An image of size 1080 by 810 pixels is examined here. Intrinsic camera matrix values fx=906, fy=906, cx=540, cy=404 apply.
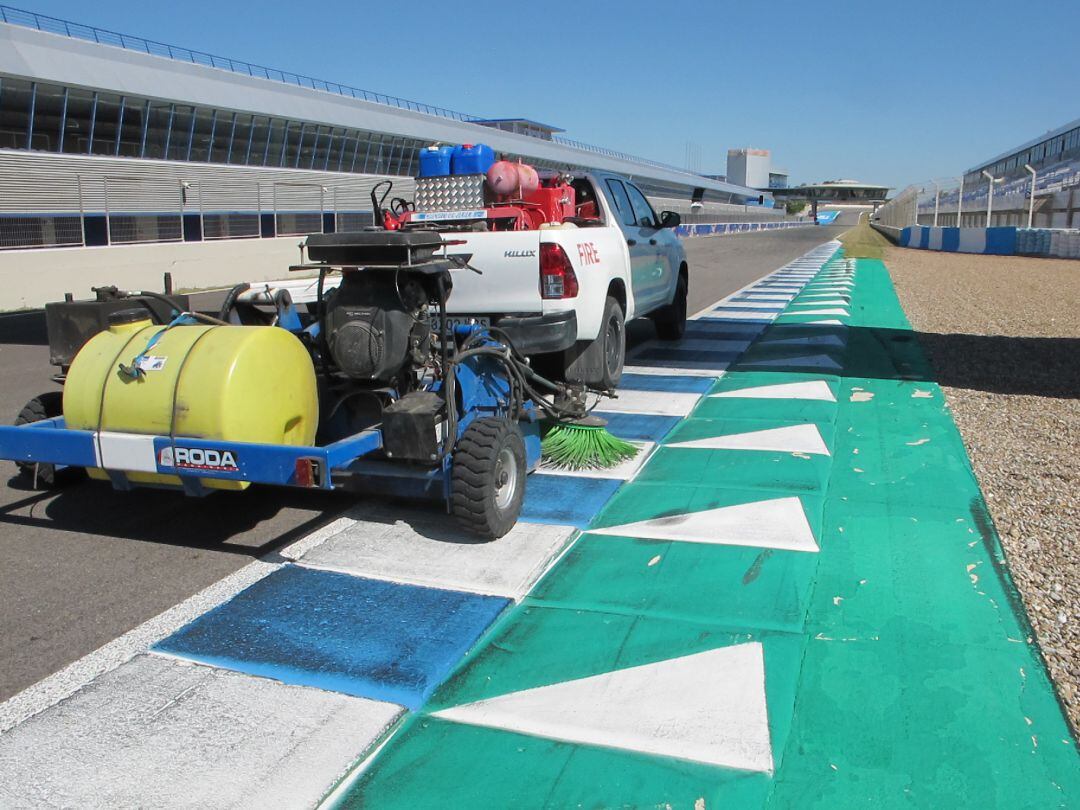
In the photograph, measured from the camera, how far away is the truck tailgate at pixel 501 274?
6.58 metres

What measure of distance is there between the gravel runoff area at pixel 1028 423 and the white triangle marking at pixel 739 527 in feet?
3.54

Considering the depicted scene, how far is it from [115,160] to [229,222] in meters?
3.43

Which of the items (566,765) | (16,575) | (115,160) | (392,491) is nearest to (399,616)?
(392,491)

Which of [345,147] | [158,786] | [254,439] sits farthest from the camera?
[345,147]

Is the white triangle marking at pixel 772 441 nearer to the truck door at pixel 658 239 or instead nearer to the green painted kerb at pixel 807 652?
the green painted kerb at pixel 807 652

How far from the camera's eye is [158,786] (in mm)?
2926

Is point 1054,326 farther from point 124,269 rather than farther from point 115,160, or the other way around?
point 115,160

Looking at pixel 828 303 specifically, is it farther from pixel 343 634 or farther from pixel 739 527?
pixel 343 634

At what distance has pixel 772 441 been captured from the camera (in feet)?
22.8

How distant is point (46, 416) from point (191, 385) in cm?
180

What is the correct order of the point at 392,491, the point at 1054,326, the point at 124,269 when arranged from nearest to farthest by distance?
the point at 392,491, the point at 1054,326, the point at 124,269

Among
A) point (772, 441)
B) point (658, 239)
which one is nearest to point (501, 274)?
point (772, 441)

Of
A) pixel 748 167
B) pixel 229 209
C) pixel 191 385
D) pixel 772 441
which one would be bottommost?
pixel 772 441

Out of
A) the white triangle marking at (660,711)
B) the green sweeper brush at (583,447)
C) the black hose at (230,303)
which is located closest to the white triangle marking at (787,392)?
the green sweeper brush at (583,447)
